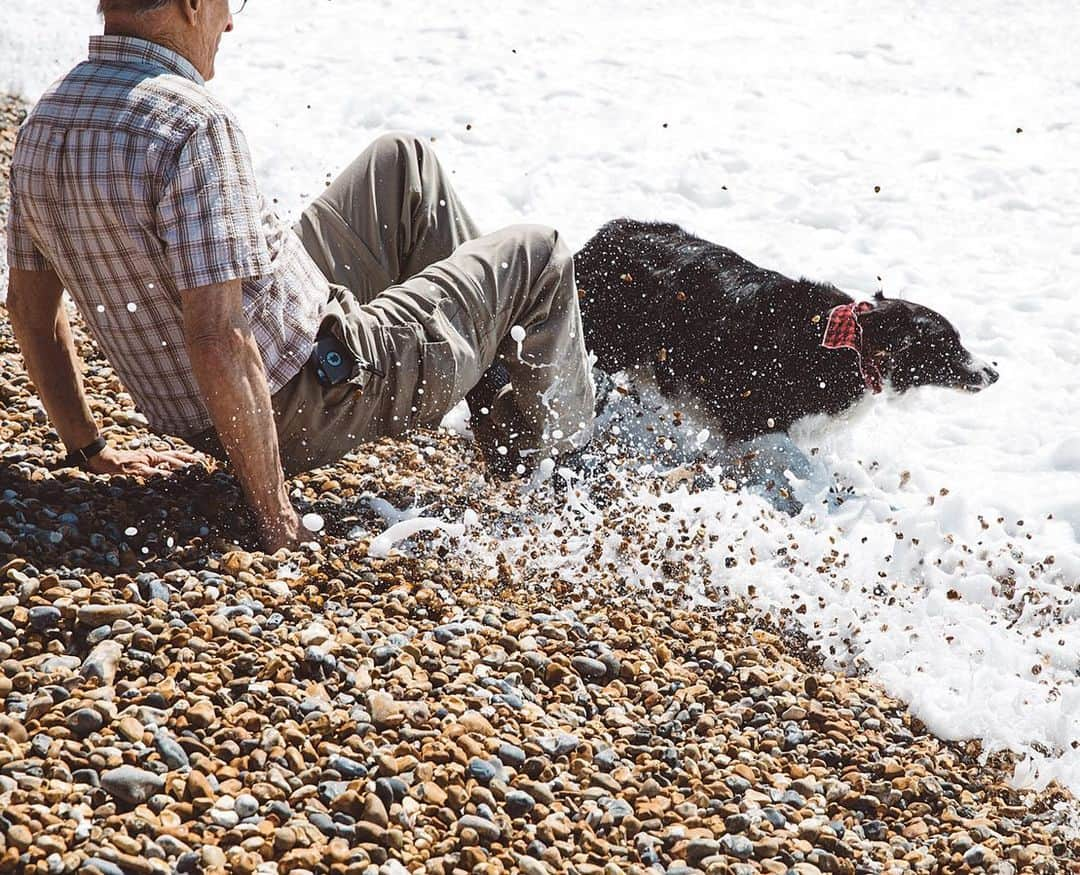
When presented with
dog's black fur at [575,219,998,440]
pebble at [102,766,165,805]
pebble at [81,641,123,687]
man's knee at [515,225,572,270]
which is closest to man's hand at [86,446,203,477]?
pebble at [81,641,123,687]

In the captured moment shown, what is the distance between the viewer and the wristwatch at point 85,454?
12.0ft

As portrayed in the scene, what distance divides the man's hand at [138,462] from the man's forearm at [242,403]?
704mm

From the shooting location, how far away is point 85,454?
365cm

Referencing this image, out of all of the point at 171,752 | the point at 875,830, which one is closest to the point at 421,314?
the point at 171,752

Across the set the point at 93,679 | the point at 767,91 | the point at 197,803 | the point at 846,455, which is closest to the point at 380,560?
the point at 93,679

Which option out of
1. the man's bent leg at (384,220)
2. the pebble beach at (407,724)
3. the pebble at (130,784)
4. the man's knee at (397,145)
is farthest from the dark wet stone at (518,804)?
the man's knee at (397,145)

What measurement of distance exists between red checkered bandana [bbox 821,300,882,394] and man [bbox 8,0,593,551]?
4.83 feet

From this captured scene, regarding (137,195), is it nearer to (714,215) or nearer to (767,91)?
(714,215)

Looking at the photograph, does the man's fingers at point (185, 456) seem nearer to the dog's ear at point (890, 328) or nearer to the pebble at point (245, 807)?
the pebble at point (245, 807)

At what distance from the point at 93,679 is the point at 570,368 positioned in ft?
7.00

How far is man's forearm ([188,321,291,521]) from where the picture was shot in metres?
2.96

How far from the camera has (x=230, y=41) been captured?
1074 cm

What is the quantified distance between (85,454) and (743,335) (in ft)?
10.3

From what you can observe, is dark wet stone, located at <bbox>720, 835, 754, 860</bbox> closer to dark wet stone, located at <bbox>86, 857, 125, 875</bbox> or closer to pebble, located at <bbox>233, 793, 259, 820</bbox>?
pebble, located at <bbox>233, 793, 259, 820</bbox>
